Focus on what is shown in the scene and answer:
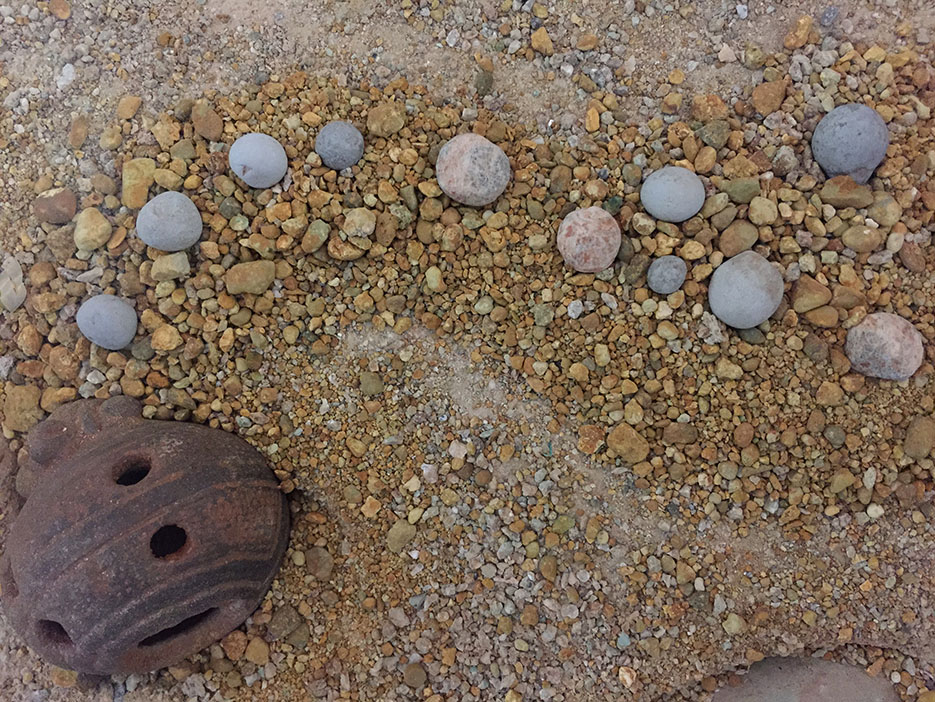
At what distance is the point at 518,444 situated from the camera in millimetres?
2453

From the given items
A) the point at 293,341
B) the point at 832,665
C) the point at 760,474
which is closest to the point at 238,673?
the point at 293,341

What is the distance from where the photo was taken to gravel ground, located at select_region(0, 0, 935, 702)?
235 centimetres

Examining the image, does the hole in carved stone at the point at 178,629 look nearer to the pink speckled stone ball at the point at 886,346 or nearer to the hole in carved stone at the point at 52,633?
the hole in carved stone at the point at 52,633

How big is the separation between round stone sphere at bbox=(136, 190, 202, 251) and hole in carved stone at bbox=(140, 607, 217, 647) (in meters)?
1.14

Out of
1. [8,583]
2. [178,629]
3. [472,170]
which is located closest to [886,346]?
[472,170]

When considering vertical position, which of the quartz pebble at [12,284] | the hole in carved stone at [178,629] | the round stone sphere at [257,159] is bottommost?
the hole in carved stone at [178,629]

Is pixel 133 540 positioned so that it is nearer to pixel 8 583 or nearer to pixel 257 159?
pixel 8 583

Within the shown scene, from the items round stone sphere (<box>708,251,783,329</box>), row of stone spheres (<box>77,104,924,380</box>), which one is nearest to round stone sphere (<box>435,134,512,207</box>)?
row of stone spheres (<box>77,104,924,380</box>)

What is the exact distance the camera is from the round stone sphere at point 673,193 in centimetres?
227

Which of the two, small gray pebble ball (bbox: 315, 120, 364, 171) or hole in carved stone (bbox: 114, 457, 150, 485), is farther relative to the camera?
small gray pebble ball (bbox: 315, 120, 364, 171)

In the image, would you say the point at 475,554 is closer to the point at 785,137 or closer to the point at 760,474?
the point at 760,474

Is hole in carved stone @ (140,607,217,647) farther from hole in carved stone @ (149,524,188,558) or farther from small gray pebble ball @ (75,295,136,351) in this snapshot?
small gray pebble ball @ (75,295,136,351)

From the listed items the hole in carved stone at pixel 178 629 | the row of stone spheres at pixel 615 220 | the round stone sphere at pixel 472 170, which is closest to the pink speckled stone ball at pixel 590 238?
the row of stone spheres at pixel 615 220

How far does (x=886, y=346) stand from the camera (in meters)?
2.25
